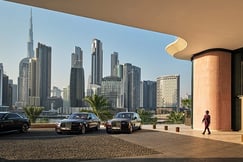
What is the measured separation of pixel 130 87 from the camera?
7088 cm

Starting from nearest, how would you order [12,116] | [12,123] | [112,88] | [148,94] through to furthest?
1. [12,123]
2. [12,116]
3. [112,88]
4. [148,94]

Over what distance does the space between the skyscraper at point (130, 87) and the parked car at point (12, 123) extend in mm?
38212

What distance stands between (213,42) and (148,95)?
2022 inches

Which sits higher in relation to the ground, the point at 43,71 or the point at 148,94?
the point at 43,71

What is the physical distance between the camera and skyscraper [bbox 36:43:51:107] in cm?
7425

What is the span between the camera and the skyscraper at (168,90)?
211ft

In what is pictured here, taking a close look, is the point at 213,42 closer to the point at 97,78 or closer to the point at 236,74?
the point at 236,74

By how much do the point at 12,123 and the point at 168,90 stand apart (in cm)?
5175

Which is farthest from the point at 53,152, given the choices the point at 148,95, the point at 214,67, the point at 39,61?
the point at 39,61

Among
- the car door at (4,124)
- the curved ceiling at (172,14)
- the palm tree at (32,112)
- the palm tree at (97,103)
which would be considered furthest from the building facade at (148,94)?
the curved ceiling at (172,14)

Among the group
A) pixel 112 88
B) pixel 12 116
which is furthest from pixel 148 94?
pixel 12 116

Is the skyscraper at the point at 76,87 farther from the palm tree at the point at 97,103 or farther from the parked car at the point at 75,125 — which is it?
the parked car at the point at 75,125

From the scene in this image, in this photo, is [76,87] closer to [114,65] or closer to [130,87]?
[130,87]

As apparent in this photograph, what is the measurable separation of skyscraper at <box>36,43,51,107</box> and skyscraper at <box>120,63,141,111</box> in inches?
680
